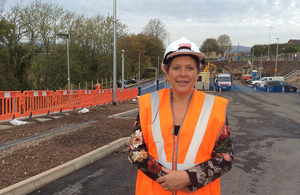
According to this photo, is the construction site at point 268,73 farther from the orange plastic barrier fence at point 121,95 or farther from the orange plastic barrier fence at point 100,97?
the orange plastic barrier fence at point 100,97

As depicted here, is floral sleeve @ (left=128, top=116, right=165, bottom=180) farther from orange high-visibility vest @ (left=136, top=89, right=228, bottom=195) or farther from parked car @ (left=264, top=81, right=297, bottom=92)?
parked car @ (left=264, top=81, right=297, bottom=92)

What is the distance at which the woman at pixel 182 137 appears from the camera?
1654 mm

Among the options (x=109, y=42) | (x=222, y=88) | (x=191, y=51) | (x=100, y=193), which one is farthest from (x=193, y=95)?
(x=109, y=42)

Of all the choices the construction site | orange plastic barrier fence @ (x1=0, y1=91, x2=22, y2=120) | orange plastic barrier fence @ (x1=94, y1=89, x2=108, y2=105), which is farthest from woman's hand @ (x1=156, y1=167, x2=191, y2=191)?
the construction site

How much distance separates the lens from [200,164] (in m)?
1.66

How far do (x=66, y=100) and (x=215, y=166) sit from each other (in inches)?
450

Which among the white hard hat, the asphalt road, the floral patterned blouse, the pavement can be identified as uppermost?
the white hard hat

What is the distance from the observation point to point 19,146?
19.0 feet

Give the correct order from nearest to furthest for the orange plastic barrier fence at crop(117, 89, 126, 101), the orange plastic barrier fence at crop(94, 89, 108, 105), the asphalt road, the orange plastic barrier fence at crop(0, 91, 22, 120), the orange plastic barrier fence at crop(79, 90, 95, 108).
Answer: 1. the asphalt road
2. the orange plastic barrier fence at crop(0, 91, 22, 120)
3. the orange plastic barrier fence at crop(79, 90, 95, 108)
4. the orange plastic barrier fence at crop(94, 89, 108, 105)
5. the orange plastic barrier fence at crop(117, 89, 126, 101)

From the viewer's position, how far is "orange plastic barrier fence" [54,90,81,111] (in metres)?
11.4

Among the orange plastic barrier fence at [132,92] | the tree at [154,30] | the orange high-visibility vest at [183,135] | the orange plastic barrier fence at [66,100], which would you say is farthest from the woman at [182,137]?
the tree at [154,30]

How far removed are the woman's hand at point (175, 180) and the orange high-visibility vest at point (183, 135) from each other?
0.22 feet

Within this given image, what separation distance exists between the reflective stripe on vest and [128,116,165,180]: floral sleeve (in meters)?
0.07

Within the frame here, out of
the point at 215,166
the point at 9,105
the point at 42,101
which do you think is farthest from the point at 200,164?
the point at 42,101
